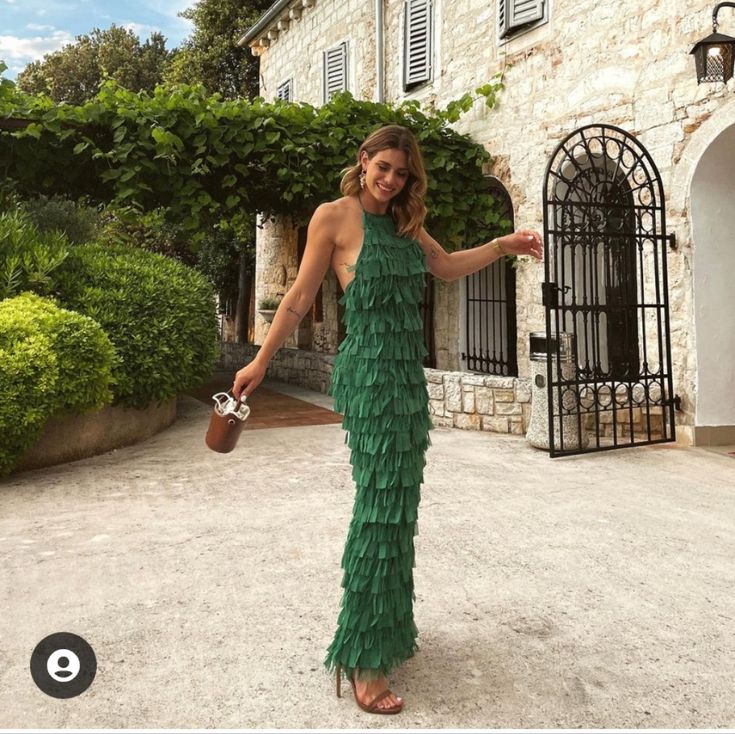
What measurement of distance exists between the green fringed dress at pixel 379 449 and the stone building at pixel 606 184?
3901 mm

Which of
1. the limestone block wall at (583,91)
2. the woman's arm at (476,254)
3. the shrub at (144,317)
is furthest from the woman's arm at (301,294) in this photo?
the limestone block wall at (583,91)

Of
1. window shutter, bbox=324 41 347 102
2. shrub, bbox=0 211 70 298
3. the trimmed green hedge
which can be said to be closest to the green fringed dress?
the trimmed green hedge

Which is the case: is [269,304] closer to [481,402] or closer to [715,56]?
[481,402]

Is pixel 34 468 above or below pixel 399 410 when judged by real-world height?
below

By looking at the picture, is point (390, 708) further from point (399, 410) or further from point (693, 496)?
point (693, 496)

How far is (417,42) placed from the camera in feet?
31.7

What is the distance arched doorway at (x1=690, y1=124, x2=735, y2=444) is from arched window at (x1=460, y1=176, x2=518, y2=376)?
2.82 m

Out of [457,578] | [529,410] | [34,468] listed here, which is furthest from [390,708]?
[529,410]

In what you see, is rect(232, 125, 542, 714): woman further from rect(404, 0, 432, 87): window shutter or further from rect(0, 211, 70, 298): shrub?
rect(404, 0, 432, 87): window shutter

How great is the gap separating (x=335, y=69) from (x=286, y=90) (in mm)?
2392

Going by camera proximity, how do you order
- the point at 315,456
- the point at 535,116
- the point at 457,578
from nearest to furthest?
the point at 457,578 < the point at 315,456 < the point at 535,116

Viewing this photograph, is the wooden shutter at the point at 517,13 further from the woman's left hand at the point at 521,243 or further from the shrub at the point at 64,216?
the woman's left hand at the point at 521,243

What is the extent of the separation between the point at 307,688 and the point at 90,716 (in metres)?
0.64

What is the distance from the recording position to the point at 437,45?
30.8 ft
